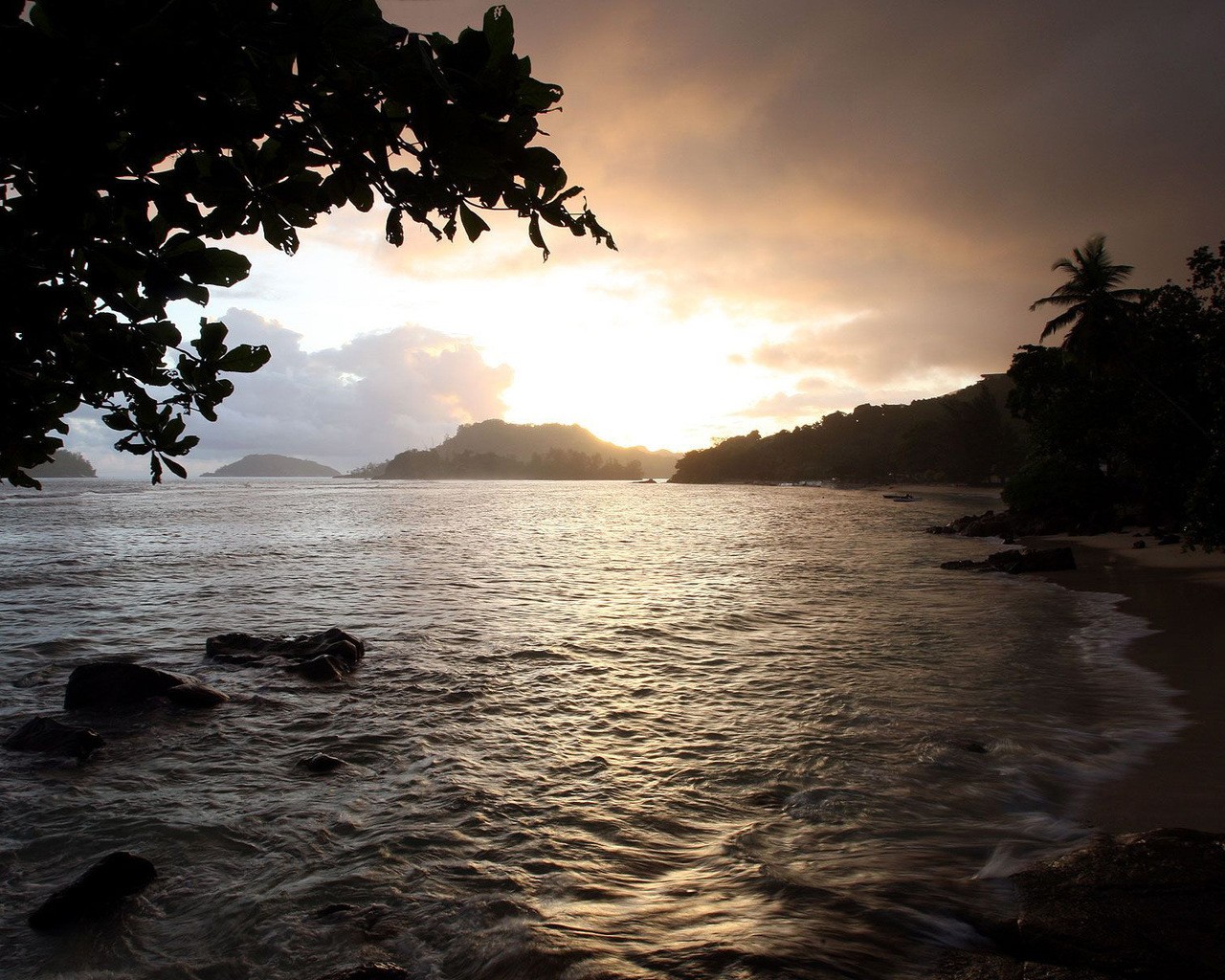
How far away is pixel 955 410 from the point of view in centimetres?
12088

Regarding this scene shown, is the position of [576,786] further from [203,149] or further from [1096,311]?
[1096,311]

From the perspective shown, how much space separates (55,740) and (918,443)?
5763 inches

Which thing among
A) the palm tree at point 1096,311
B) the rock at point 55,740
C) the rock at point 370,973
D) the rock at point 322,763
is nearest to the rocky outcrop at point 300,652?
the rock at point 55,740

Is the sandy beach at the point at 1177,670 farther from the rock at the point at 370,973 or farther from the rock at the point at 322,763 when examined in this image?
the rock at the point at 322,763

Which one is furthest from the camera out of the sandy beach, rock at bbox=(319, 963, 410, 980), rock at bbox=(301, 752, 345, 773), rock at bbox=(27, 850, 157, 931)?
rock at bbox=(301, 752, 345, 773)

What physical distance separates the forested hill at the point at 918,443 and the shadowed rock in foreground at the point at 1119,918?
Result: 67.2 m

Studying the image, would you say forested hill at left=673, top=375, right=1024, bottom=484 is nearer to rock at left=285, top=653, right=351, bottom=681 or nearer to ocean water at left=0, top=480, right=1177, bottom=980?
ocean water at left=0, top=480, right=1177, bottom=980

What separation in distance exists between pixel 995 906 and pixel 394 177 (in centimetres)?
620

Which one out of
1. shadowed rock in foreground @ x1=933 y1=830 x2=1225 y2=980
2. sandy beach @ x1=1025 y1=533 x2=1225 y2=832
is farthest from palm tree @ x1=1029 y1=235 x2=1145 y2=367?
shadowed rock in foreground @ x1=933 y1=830 x2=1225 y2=980

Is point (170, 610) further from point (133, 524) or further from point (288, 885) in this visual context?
point (133, 524)

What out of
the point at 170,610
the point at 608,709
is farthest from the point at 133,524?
the point at 608,709

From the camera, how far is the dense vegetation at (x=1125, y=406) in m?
23.9

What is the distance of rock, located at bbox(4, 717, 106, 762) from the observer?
788 centimetres

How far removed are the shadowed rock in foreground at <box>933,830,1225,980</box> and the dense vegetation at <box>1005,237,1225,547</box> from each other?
20.7 metres
